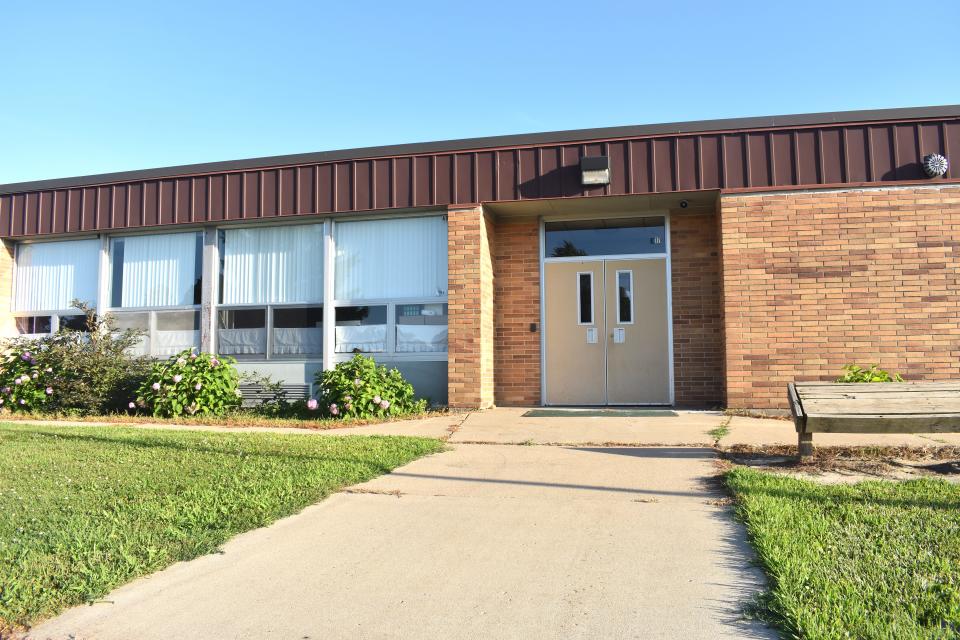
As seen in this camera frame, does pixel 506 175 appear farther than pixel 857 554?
Yes

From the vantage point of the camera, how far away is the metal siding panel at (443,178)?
1074 centimetres

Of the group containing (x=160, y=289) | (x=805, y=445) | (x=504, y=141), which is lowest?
(x=805, y=445)

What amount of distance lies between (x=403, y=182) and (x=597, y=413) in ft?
14.7

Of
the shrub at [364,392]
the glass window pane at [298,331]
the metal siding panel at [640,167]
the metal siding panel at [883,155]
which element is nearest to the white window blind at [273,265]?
the glass window pane at [298,331]

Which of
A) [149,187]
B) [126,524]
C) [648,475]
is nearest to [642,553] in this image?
[648,475]

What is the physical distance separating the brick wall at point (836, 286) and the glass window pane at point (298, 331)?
616 cm

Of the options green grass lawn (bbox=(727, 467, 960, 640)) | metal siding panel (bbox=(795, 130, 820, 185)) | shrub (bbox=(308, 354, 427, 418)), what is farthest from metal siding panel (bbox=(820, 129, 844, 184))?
shrub (bbox=(308, 354, 427, 418))

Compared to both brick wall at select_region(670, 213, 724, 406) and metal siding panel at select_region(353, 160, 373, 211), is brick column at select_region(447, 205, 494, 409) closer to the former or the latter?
metal siding panel at select_region(353, 160, 373, 211)

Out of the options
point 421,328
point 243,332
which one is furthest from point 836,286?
point 243,332

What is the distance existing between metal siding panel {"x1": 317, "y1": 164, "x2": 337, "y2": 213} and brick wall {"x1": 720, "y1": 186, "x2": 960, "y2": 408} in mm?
5810

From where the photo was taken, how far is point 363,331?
37.0 ft

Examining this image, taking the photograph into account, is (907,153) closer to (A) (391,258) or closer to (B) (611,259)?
(B) (611,259)

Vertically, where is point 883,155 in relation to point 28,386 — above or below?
above

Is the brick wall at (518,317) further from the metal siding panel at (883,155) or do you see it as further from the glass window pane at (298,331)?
the metal siding panel at (883,155)
